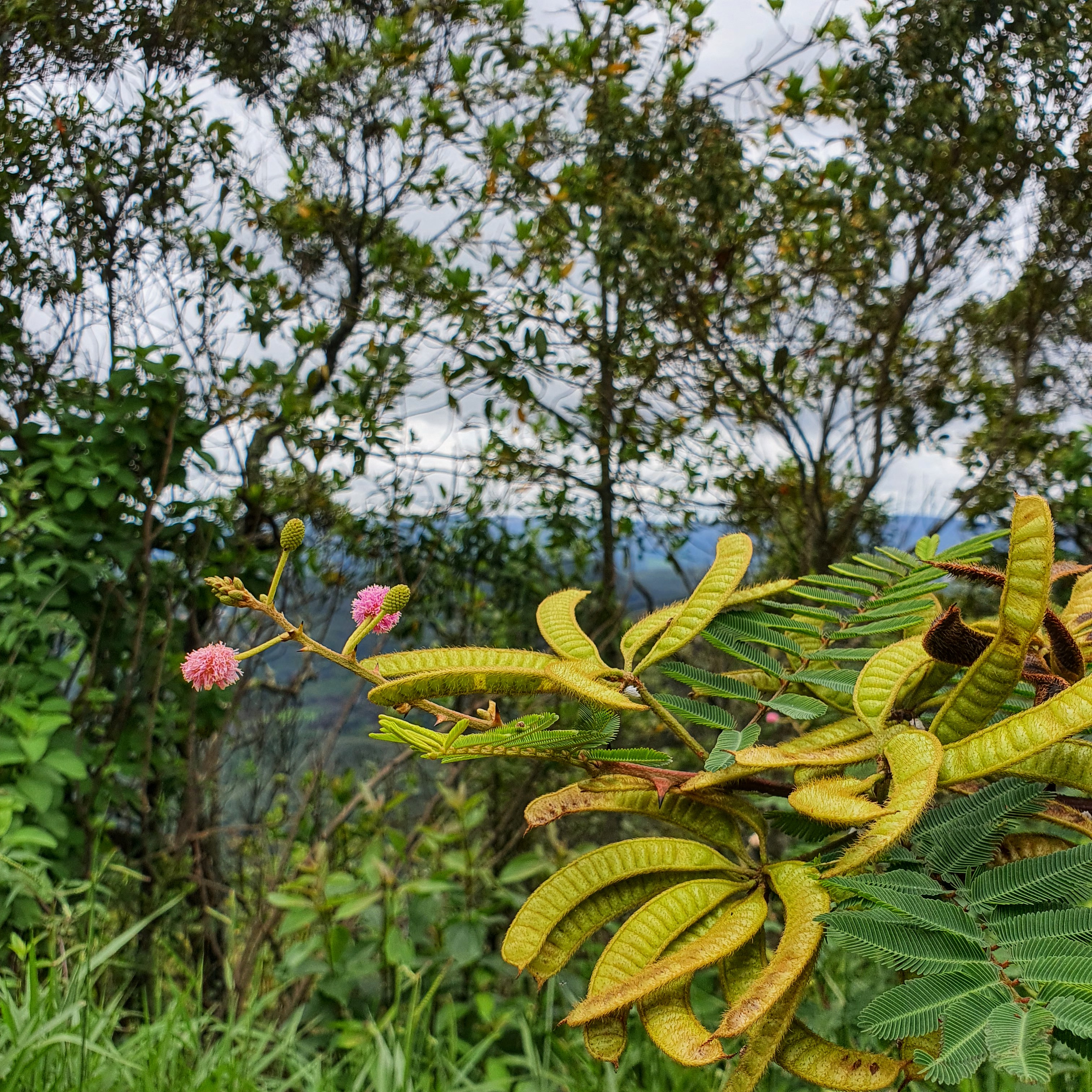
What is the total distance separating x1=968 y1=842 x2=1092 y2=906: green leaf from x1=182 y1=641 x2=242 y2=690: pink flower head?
1.51ft

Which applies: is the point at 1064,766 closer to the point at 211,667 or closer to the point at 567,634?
the point at 567,634

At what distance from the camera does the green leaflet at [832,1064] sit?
1.45ft

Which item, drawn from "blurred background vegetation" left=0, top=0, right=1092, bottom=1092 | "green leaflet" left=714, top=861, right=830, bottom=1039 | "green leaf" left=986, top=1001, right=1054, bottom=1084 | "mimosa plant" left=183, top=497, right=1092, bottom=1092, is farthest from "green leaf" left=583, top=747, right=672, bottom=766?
"blurred background vegetation" left=0, top=0, right=1092, bottom=1092

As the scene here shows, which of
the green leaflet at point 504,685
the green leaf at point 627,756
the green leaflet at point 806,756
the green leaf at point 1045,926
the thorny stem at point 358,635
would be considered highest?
the thorny stem at point 358,635

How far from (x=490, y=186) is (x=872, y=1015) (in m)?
2.35

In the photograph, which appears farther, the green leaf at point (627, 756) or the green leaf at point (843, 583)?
the green leaf at point (843, 583)

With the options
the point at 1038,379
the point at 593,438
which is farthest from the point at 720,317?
the point at 1038,379

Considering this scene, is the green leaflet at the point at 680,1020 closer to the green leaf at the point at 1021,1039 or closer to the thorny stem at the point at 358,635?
the green leaf at the point at 1021,1039

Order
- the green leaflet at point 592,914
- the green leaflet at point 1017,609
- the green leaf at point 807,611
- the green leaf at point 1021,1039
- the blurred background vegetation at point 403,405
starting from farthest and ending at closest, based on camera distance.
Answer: the blurred background vegetation at point 403,405, the green leaf at point 807,611, the green leaflet at point 592,914, the green leaflet at point 1017,609, the green leaf at point 1021,1039

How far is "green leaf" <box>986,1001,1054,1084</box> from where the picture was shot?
312 mm

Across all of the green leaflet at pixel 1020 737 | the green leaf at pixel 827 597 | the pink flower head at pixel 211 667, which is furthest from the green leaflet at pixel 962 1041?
the pink flower head at pixel 211 667

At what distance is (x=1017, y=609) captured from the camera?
1.37 ft

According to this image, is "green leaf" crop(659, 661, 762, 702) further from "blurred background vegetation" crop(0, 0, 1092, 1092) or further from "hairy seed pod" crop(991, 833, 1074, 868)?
"blurred background vegetation" crop(0, 0, 1092, 1092)

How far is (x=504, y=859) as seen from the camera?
8.30ft
